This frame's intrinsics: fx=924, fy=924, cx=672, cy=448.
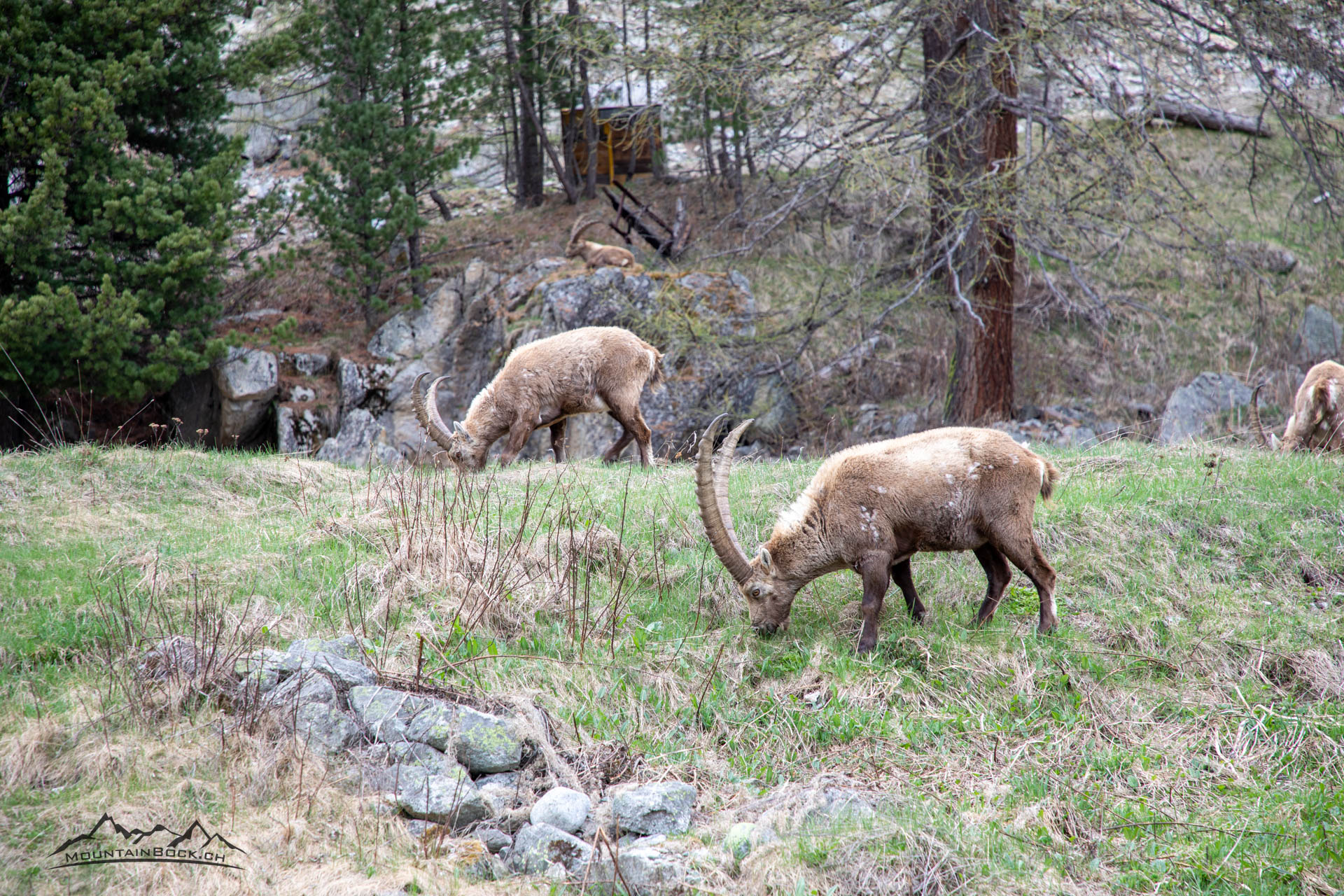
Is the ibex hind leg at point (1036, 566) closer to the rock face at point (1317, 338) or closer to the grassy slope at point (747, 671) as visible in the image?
the grassy slope at point (747, 671)

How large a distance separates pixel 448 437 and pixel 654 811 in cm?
706

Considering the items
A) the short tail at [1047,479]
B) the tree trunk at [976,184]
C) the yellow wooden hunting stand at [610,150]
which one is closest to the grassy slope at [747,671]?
the short tail at [1047,479]

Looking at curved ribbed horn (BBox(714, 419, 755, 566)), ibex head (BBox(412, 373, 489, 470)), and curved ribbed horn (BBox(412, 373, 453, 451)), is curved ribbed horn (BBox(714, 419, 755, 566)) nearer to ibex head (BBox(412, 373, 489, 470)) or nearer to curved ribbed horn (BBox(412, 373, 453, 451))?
ibex head (BBox(412, 373, 489, 470))

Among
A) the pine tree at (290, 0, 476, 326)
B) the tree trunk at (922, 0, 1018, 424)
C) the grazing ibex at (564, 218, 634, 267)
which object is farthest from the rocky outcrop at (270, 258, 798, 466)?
the tree trunk at (922, 0, 1018, 424)

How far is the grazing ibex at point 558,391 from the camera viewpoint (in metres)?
11.2

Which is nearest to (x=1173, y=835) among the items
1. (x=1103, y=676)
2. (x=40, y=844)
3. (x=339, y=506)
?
(x=1103, y=676)

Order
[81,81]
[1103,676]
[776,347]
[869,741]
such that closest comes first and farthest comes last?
[869,741]
[1103,676]
[81,81]
[776,347]

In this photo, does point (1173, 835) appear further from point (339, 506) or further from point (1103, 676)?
point (339, 506)

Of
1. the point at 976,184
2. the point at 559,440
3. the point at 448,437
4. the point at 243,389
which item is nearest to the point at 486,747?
the point at 448,437

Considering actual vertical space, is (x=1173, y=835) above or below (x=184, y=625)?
below

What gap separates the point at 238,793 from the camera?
453 centimetres

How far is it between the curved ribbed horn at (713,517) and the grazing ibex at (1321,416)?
778 cm

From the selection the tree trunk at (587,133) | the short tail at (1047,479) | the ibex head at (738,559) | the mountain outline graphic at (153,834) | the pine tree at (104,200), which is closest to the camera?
the mountain outline graphic at (153,834)

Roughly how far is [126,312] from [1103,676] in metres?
13.9
